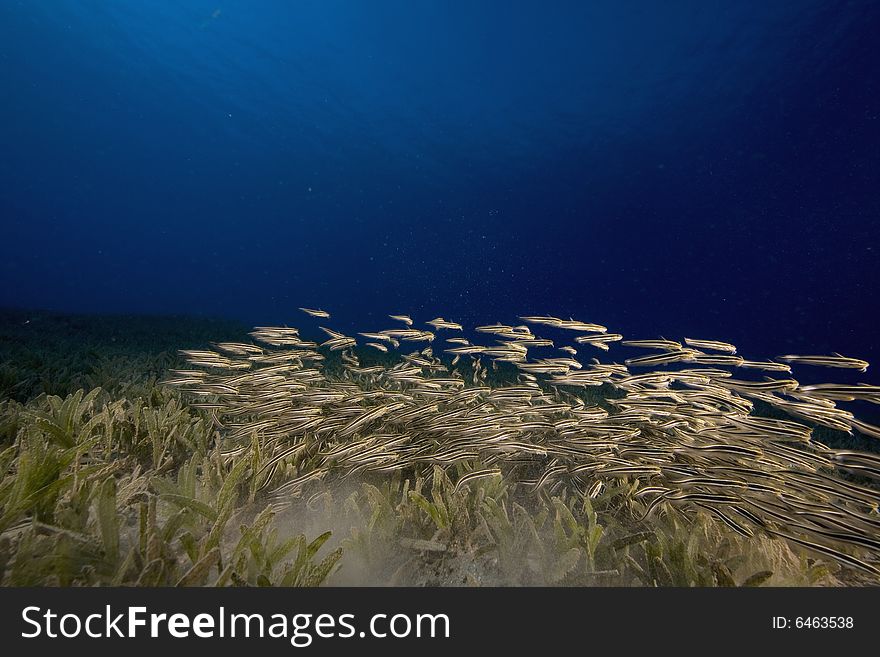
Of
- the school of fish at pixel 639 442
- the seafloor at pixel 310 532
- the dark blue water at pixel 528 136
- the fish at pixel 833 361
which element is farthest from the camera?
the dark blue water at pixel 528 136

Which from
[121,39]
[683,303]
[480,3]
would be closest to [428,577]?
[480,3]

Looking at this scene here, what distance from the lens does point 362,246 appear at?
9731 cm

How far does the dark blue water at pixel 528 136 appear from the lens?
32438mm

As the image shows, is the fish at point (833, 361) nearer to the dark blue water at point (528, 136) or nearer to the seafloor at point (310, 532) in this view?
the seafloor at point (310, 532)

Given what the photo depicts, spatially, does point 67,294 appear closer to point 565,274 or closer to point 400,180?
point 400,180

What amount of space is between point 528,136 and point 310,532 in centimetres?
4477

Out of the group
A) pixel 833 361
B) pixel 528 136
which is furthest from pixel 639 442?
pixel 528 136

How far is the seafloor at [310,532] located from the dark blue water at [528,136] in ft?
79.1

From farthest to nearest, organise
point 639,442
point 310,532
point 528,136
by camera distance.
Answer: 1. point 528,136
2. point 639,442
3. point 310,532

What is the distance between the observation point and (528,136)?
4050 cm

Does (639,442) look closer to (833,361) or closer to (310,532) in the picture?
(833,361)

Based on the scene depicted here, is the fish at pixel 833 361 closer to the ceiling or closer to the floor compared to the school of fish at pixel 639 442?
closer to the ceiling

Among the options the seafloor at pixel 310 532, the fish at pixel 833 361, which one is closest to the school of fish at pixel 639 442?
the fish at pixel 833 361
